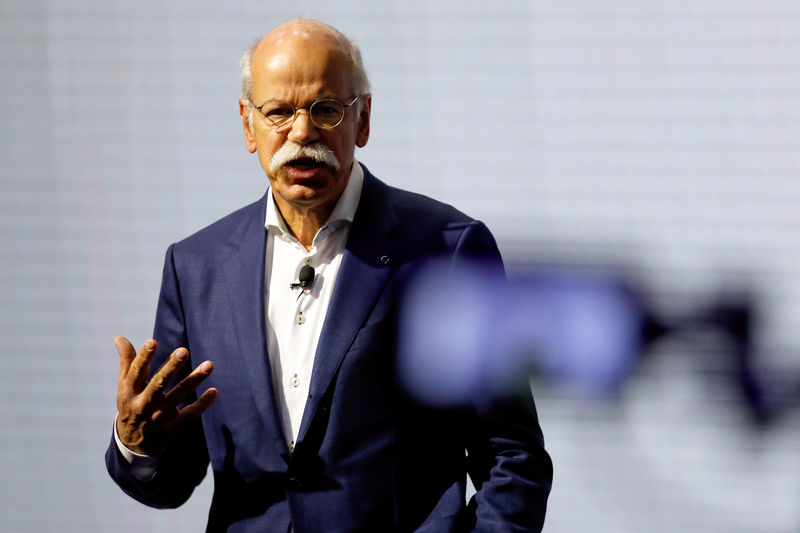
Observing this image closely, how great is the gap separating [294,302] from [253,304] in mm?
87

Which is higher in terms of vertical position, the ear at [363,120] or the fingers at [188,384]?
the ear at [363,120]

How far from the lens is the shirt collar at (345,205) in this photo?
6.82ft

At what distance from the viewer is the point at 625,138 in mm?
3287

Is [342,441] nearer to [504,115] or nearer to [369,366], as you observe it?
[369,366]

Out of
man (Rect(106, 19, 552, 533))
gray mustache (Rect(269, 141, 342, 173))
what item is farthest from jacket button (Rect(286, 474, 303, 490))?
gray mustache (Rect(269, 141, 342, 173))

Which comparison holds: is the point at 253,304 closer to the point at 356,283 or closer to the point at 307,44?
the point at 356,283

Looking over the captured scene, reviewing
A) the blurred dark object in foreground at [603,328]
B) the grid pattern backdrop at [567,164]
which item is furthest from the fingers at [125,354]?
the grid pattern backdrop at [567,164]

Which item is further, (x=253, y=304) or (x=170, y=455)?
(x=170, y=455)

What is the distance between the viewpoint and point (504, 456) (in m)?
1.96

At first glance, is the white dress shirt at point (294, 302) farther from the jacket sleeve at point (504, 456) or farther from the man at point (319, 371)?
the jacket sleeve at point (504, 456)

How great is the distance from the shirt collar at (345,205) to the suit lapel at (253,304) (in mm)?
33

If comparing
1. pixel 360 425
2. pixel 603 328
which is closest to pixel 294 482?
pixel 360 425

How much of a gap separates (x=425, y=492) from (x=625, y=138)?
1.74 m

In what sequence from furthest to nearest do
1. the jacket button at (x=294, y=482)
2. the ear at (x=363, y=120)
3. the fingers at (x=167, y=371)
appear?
the ear at (x=363, y=120), the jacket button at (x=294, y=482), the fingers at (x=167, y=371)
